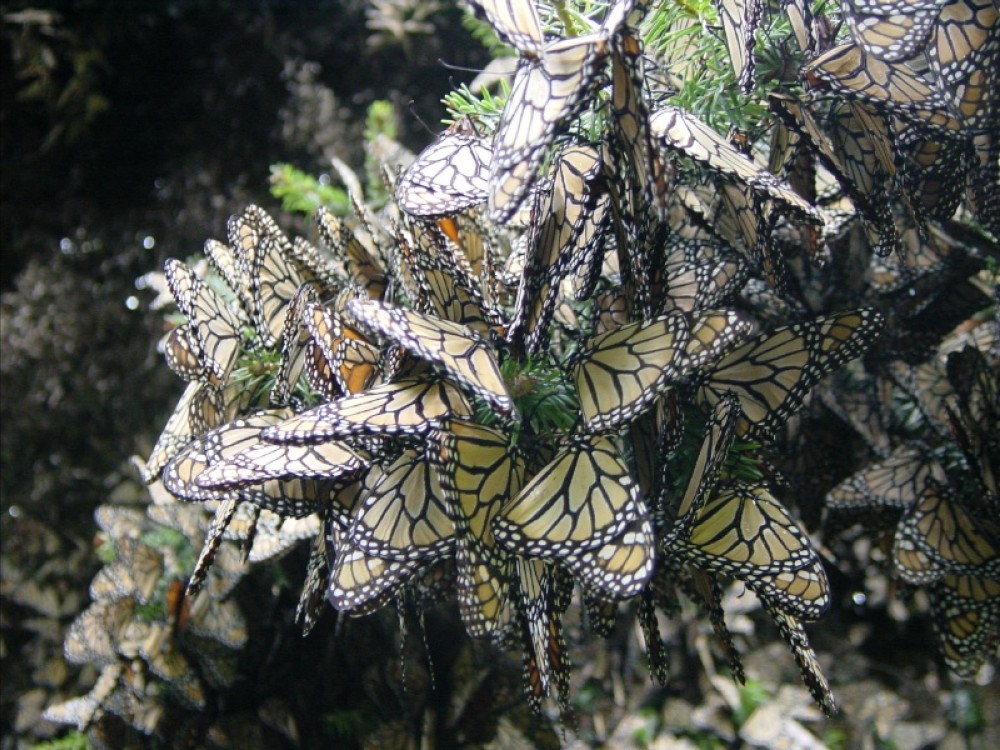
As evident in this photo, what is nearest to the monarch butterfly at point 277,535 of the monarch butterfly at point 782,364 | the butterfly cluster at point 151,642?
the butterfly cluster at point 151,642

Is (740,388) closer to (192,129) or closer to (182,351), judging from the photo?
(182,351)

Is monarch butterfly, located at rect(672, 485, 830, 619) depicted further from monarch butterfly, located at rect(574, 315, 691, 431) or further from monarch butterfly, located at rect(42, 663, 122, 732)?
monarch butterfly, located at rect(42, 663, 122, 732)

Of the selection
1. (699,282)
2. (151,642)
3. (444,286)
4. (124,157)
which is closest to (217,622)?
(151,642)

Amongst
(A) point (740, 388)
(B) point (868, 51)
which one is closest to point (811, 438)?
(A) point (740, 388)

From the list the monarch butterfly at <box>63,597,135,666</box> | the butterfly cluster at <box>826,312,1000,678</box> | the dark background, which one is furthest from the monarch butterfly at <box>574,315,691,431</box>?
the dark background

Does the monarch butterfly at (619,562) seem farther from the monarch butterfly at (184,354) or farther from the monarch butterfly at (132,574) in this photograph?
the monarch butterfly at (132,574)
